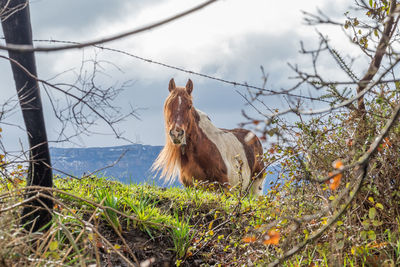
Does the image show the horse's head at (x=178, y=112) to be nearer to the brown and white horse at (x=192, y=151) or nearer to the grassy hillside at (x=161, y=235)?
the brown and white horse at (x=192, y=151)

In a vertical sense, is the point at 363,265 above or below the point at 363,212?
below

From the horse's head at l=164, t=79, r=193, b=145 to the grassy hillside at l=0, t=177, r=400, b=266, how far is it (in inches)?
34.6

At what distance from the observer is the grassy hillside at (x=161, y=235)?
276 centimetres

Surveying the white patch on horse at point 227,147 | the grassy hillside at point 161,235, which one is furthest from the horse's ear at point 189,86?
the grassy hillside at point 161,235

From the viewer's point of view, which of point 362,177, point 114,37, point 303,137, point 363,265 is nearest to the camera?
point 114,37

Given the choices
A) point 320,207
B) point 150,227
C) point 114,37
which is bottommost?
point 150,227

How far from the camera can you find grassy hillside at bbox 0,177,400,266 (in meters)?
2.76

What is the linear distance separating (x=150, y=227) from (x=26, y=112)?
177 cm

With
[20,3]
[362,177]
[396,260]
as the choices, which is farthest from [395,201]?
[20,3]

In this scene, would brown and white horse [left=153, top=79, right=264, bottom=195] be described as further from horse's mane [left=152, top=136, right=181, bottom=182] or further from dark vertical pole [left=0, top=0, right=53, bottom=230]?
dark vertical pole [left=0, top=0, right=53, bottom=230]

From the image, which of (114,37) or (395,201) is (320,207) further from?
(114,37)

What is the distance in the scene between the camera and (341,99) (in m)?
3.60

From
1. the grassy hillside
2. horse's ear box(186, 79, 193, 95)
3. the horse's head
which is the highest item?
horse's ear box(186, 79, 193, 95)

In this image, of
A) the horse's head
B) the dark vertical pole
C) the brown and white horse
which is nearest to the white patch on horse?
the brown and white horse
